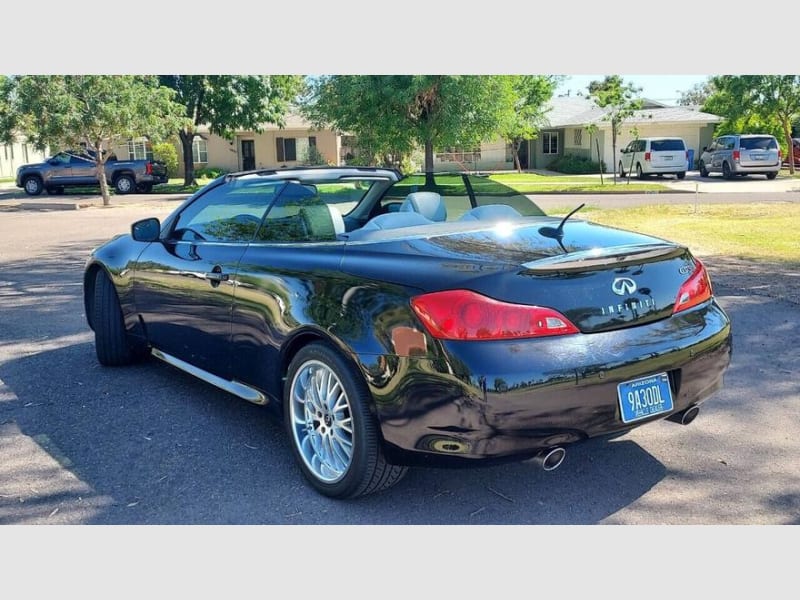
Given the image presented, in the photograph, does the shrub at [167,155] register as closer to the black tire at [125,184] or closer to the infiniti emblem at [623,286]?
the black tire at [125,184]

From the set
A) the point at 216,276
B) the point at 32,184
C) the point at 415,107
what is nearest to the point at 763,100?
the point at 415,107

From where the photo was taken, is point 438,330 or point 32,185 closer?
point 438,330

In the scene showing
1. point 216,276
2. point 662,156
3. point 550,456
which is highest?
point 662,156

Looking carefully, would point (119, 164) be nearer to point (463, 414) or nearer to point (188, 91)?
point (188, 91)

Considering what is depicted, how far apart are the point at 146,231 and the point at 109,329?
978 mm

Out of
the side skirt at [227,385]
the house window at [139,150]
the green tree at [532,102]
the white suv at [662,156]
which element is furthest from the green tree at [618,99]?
the side skirt at [227,385]

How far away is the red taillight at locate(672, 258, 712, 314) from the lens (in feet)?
12.1

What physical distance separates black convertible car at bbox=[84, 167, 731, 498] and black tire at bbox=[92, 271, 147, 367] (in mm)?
1198

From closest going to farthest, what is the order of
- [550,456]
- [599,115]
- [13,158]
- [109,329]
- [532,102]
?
[550,456], [109,329], [532,102], [599,115], [13,158]

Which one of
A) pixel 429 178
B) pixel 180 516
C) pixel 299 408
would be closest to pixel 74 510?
pixel 180 516

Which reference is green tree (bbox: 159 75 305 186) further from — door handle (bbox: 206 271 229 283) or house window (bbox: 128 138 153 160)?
door handle (bbox: 206 271 229 283)

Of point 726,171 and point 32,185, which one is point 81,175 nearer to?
point 32,185

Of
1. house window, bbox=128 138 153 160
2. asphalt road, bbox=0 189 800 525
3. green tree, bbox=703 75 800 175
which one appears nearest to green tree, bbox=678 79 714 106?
green tree, bbox=703 75 800 175

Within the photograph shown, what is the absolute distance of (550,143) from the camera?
46.8 m
